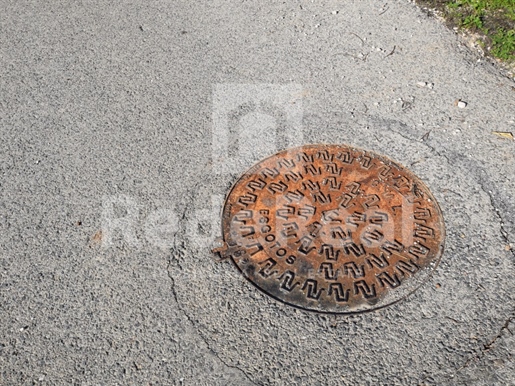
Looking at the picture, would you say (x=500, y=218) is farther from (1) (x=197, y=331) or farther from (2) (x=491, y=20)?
(2) (x=491, y=20)

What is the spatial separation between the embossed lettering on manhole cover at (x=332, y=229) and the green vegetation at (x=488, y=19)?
1.50 meters

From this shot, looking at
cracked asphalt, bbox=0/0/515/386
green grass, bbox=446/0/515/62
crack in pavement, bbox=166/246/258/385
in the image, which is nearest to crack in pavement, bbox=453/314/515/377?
cracked asphalt, bbox=0/0/515/386

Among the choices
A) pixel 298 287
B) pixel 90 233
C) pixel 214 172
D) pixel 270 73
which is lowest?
pixel 298 287

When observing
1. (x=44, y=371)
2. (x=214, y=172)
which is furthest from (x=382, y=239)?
(x=44, y=371)

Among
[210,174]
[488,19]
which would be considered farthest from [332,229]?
[488,19]

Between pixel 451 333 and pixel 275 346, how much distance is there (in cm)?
85

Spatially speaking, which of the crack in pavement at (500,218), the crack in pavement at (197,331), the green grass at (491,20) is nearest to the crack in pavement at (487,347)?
A: the crack in pavement at (500,218)

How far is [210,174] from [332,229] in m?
0.86

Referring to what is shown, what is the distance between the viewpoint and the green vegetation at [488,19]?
4055 millimetres

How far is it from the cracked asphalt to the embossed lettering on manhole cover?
8cm

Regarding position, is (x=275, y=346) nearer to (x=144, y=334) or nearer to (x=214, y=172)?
(x=144, y=334)

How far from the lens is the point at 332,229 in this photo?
9.95ft

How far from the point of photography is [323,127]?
11.8 feet

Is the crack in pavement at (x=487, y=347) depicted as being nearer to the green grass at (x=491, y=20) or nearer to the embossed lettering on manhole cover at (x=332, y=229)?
the embossed lettering on manhole cover at (x=332, y=229)
